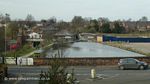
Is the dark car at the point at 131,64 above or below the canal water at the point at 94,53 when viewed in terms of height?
above

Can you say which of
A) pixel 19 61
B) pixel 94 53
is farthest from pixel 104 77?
pixel 94 53

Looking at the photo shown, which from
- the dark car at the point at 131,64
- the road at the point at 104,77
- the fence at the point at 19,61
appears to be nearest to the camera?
the road at the point at 104,77

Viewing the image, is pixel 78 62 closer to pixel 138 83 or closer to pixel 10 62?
pixel 10 62

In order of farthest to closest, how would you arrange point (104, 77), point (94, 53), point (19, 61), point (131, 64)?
point (94, 53) < point (19, 61) < point (131, 64) < point (104, 77)

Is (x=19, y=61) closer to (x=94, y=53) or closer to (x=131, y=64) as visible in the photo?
(x=131, y=64)

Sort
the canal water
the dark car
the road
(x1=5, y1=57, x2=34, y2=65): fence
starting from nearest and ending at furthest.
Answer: the road
the dark car
(x1=5, y1=57, x2=34, y2=65): fence
the canal water

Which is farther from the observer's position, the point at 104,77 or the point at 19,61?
the point at 19,61

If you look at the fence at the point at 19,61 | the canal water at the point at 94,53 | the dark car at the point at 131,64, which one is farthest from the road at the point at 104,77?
the canal water at the point at 94,53

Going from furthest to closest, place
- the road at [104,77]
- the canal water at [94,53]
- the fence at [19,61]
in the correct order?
1. the canal water at [94,53]
2. the fence at [19,61]
3. the road at [104,77]

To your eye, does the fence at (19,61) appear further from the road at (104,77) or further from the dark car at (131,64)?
the dark car at (131,64)

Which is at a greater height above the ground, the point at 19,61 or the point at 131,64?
the point at 131,64

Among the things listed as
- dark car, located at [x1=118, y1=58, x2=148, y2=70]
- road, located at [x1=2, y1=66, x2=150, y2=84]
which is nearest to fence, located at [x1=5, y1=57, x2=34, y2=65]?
road, located at [x1=2, y1=66, x2=150, y2=84]

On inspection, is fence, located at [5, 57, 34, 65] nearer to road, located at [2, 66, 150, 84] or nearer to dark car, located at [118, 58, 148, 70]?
road, located at [2, 66, 150, 84]

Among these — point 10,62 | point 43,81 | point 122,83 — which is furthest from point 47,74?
point 10,62
